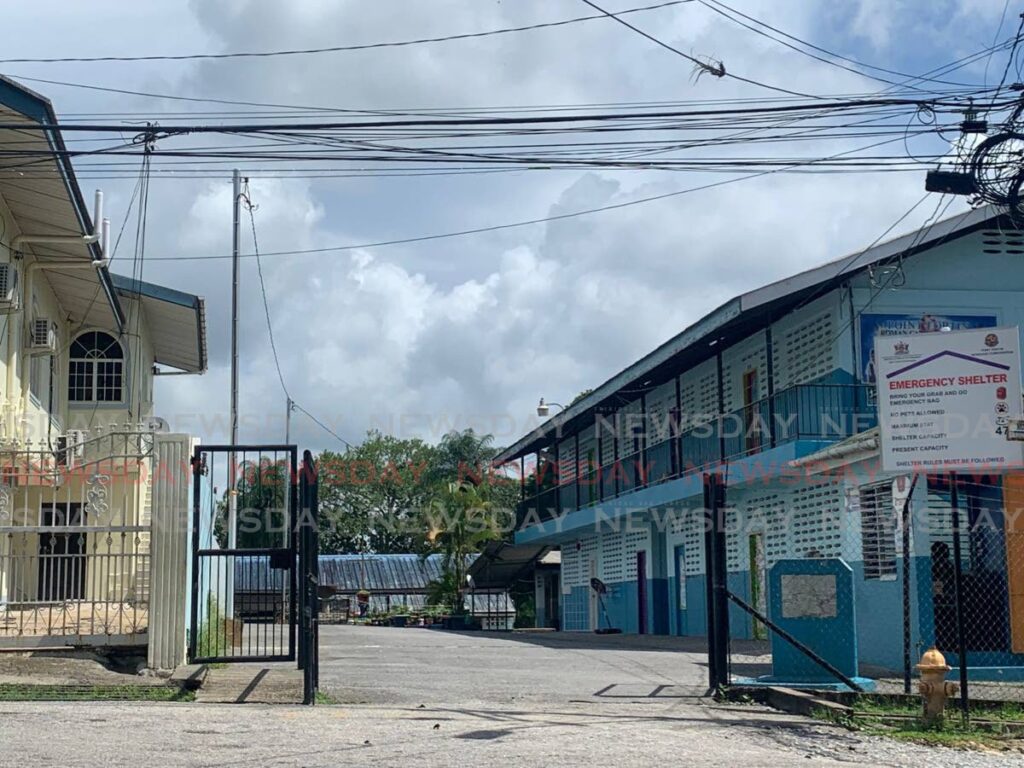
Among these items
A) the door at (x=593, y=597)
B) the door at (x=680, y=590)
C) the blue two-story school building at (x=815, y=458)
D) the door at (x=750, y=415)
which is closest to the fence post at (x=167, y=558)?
the blue two-story school building at (x=815, y=458)

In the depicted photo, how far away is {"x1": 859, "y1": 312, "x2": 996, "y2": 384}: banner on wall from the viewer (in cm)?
2120

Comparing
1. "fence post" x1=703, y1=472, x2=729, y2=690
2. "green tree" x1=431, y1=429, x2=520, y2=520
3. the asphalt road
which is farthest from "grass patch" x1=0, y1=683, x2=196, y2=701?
"green tree" x1=431, y1=429, x2=520, y2=520

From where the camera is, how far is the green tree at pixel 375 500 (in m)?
72.5

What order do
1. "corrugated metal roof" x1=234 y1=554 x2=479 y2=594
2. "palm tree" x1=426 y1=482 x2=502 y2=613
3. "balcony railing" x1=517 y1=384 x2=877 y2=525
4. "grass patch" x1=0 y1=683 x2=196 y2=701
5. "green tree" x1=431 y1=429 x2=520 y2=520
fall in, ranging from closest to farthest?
"grass patch" x1=0 y1=683 x2=196 y2=701
"balcony railing" x1=517 y1=384 x2=877 y2=525
"palm tree" x1=426 y1=482 x2=502 y2=613
"corrugated metal roof" x1=234 y1=554 x2=479 y2=594
"green tree" x1=431 y1=429 x2=520 y2=520

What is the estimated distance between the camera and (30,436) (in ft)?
74.0

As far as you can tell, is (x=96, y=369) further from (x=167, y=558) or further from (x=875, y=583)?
(x=875, y=583)

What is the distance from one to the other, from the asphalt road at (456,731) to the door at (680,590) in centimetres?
1427

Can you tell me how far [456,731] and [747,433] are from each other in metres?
15.1

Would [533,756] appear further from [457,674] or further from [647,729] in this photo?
[457,674]

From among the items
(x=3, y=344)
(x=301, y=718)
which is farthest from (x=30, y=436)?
(x=301, y=718)

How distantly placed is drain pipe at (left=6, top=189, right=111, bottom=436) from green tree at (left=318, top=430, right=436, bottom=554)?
4909cm

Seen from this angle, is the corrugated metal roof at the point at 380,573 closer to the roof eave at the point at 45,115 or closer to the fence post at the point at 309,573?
the roof eave at the point at 45,115

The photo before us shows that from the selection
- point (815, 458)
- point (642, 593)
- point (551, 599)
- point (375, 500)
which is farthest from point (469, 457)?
point (815, 458)

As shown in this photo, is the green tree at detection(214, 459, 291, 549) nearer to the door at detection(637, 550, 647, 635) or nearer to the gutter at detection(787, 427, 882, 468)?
the gutter at detection(787, 427, 882, 468)
